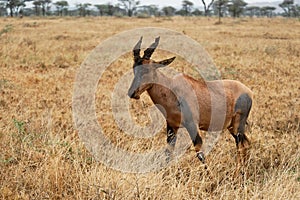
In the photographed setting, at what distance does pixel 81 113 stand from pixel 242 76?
4146 mm

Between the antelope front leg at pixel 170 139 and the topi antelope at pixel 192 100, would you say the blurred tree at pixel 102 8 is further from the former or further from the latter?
the antelope front leg at pixel 170 139

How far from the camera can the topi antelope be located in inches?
137

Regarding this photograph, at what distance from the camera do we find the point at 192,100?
3.76 meters

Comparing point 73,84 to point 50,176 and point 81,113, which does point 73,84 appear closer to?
point 81,113

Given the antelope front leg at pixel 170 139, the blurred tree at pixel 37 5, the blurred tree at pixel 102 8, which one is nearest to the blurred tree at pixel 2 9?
the blurred tree at pixel 37 5

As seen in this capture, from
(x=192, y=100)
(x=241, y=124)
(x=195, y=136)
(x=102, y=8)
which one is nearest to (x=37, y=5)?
(x=102, y=8)

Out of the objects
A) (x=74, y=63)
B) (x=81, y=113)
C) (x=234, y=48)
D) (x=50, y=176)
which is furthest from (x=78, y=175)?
(x=234, y=48)

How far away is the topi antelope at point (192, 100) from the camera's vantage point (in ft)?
11.4

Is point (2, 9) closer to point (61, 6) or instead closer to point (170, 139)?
point (61, 6)

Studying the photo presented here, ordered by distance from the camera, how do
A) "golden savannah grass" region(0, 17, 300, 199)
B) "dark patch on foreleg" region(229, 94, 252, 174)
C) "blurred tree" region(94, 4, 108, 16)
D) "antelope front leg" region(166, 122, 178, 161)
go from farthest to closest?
"blurred tree" region(94, 4, 108, 16) < "dark patch on foreleg" region(229, 94, 252, 174) < "antelope front leg" region(166, 122, 178, 161) < "golden savannah grass" region(0, 17, 300, 199)

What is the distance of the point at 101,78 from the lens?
8.27 metres

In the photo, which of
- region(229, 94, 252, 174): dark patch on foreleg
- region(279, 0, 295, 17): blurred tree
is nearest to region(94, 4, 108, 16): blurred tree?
region(279, 0, 295, 17): blurred tree

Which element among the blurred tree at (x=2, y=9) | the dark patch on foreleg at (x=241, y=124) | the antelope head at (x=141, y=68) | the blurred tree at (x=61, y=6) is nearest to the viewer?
the antelope head at (x=141, y=68)

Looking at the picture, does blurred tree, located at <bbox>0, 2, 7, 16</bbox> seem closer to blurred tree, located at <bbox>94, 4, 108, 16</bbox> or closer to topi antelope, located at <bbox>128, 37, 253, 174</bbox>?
blurred tree, located at <bbox>94, 4, 108, 16</bbox>
